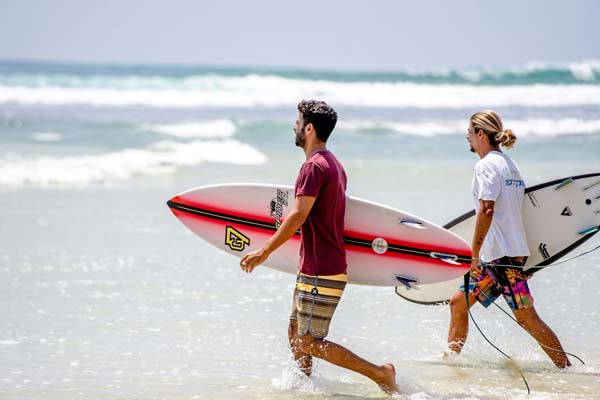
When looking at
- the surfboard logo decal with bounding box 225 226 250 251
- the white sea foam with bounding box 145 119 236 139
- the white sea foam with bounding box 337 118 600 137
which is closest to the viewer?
the surfboard logo decal with bounding box 225 226 250 251

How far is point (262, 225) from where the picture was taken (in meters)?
4.79

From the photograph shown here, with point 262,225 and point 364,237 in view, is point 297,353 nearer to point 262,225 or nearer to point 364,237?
point 364,237

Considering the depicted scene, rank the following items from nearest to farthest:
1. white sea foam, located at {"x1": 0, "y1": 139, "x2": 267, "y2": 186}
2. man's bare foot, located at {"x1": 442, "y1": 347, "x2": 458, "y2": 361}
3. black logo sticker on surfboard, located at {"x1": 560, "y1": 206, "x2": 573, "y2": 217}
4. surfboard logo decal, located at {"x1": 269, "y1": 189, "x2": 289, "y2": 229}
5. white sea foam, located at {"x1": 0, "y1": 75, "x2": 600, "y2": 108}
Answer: surfboard logo decal, located at {"x1": 269, "y1": 189, "x2": 289, "y2": 229}
man's bare foot, located at {"x1": 442, "y1": 347, "x2": 458, "y2": 361}
black logo sticker on surfboard, located at {"x1": 560, "y1": 206, "x2": 573, "y2": 217}
white sea foam, located at {"x1": 0, "y1": 139, "x2": 267, "y2": 186}
white sea foam, located at {"x1": 0, "y1": 75, "x2": 600, "y2": 108}

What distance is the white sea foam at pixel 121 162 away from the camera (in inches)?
480

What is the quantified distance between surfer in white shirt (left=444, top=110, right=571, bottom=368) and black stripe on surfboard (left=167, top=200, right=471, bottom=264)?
0.58ft

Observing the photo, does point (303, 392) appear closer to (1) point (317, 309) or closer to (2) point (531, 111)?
(1) point (317, 309)

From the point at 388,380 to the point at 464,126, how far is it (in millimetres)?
17729

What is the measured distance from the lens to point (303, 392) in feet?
14.2

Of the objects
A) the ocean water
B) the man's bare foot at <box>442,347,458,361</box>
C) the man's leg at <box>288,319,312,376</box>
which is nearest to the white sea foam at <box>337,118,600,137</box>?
the ocean water

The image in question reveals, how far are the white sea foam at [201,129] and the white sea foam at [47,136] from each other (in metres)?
2.00

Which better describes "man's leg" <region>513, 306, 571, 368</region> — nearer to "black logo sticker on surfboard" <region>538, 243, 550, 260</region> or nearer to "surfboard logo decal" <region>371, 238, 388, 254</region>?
"black logo sticker on surfboard" <region>538, 243, 550, 260</region>

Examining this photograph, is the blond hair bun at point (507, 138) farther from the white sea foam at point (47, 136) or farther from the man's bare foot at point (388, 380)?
the white sea foam at point (47, 136)

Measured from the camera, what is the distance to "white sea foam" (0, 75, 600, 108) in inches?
1088

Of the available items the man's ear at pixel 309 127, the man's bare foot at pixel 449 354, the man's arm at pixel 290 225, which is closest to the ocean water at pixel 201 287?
the man's bare foot at pixel 449 354
